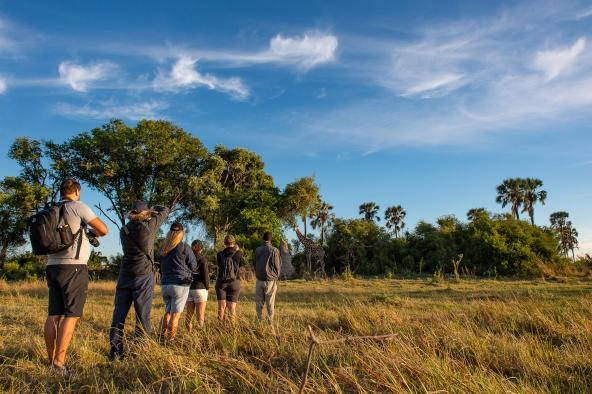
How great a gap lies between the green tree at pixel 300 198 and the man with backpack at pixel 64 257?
2750cm

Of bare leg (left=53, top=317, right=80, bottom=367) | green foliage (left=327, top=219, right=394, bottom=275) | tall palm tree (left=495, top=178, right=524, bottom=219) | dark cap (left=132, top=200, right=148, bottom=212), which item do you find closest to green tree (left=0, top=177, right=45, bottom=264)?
green foliage (left=327, top=219, right=394, bottom=275)

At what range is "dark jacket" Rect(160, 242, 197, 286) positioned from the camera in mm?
6348

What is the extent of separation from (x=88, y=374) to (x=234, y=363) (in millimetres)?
1389

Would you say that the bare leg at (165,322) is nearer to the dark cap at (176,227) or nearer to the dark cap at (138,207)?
the dark cap at (176,227)

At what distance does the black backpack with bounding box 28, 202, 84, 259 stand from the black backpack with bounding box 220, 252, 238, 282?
4.05 metres

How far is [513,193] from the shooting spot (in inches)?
1886

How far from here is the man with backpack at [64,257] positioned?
428 centimetres

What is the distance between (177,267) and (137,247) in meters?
1.35

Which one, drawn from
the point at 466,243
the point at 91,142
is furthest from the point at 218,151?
the point at 466,243

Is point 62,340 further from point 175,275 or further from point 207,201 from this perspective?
point 207,201

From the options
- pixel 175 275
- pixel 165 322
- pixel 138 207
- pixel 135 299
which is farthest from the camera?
pixel 175 275

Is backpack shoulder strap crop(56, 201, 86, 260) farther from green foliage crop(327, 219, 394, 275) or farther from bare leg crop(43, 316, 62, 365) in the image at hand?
green foliage crop(327, 219, 394, 275)

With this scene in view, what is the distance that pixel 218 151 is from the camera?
33.9 metres

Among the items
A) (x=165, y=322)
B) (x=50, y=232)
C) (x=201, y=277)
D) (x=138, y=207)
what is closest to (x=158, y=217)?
(x=138, y=207)
